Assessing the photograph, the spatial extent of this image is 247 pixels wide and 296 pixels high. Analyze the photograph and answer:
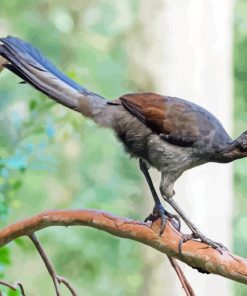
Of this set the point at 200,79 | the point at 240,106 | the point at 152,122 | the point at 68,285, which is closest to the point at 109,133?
the point at 200,79

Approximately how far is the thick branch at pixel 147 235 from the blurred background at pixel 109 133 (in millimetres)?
1435

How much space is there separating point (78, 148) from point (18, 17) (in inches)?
25.0

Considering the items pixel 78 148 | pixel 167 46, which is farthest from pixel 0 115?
pixel 167 46

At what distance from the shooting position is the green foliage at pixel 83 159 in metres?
3.33

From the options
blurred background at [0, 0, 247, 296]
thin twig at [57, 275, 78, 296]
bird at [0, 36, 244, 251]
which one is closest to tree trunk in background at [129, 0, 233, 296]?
blurred background at [0, 0, 247, 296]

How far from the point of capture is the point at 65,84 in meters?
1.15

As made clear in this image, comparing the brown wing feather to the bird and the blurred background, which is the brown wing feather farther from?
the blurred background

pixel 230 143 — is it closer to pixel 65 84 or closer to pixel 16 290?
pixel 65 84

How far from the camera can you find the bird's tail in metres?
1.11

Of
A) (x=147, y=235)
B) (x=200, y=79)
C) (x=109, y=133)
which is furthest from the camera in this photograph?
(x=109, y=133)

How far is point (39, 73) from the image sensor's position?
1.12 metres

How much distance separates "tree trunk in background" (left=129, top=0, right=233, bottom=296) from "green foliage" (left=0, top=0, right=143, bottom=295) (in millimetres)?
573

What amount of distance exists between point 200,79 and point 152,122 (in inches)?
56.7

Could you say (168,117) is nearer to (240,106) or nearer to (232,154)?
(232,154)
